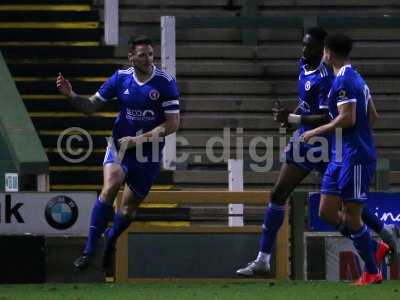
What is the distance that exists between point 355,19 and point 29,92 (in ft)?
11.9

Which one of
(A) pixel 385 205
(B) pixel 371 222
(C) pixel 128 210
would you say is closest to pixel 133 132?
(C) pixel 128 210

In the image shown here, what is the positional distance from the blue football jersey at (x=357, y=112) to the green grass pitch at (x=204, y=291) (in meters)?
0.99

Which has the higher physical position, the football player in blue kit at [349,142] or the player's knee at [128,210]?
the football player in blue kit at [349,142]

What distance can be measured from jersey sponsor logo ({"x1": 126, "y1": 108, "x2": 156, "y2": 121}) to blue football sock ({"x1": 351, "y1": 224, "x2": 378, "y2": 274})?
84.5 inches

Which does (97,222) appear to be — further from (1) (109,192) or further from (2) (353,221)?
(2) (353,221)

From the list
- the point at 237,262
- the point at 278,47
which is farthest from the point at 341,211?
the point at 278,47

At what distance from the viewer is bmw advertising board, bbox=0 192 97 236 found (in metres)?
13.4

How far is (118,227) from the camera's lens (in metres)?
13.0

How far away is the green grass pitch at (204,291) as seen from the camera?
11141mm

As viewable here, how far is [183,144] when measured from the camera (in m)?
17.3

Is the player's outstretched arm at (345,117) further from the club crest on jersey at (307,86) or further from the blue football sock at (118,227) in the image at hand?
the blue football sock at (118,227)

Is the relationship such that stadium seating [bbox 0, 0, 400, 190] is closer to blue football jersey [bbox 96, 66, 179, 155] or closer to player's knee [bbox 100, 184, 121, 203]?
blue football jersey [bbox 96, 66, 179, 155]

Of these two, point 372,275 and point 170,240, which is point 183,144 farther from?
point 372,275

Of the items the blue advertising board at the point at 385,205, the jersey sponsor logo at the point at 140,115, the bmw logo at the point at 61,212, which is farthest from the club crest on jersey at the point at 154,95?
the blue advertising board at the point at 385,205
